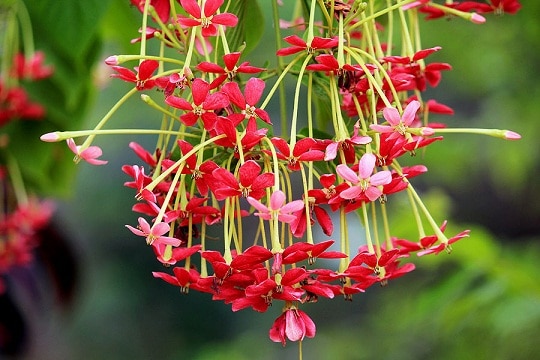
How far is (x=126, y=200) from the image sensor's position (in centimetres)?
414

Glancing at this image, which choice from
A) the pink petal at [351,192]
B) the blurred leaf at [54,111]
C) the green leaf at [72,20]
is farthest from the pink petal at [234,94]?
the blurred leaf at [54,111]

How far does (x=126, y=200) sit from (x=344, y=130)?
3.65 meters

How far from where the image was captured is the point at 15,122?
4.24ft

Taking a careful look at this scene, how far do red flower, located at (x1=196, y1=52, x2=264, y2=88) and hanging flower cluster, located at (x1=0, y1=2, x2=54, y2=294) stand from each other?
2.15 ft

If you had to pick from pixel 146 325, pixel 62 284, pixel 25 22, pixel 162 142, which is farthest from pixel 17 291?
pixel 146 325

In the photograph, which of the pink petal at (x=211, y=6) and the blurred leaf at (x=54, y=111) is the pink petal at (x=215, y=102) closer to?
the pink petal at (x=211, y=6)

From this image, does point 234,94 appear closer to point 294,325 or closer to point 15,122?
point 294,325

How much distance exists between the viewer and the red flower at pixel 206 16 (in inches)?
23.0

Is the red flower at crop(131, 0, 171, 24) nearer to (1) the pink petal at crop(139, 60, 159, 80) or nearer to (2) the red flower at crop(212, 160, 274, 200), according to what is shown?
(1) the pink petal at crop(139, 60, 159, 80)

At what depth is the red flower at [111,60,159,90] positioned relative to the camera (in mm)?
605

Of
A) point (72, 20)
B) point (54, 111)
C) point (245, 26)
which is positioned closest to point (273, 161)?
point (245, 26)

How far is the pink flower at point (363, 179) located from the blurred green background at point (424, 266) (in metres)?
0.39

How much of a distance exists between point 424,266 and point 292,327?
5.35 feet

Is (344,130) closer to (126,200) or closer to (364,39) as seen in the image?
(364,39)
